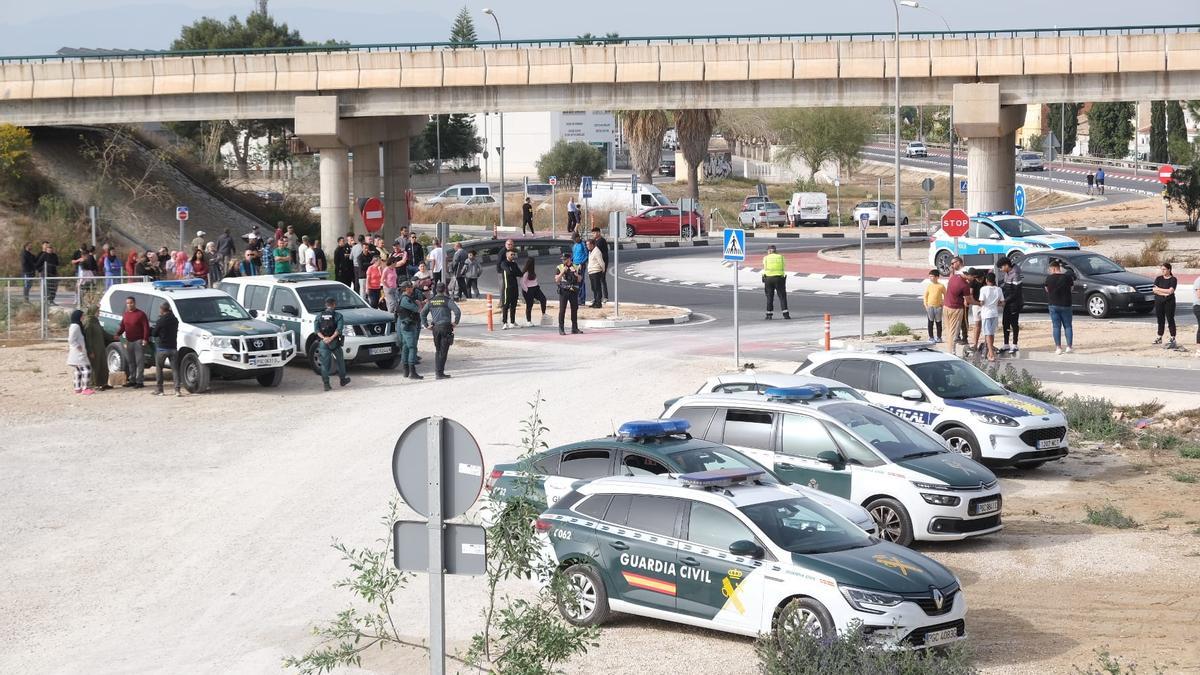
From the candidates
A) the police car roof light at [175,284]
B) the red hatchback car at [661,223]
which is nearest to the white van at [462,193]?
the red hatchback car at [661,223]

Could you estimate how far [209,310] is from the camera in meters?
25.7

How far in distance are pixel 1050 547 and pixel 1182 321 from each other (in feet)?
64.4

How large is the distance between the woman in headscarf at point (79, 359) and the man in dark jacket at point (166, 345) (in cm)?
115

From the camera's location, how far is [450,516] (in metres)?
8.06

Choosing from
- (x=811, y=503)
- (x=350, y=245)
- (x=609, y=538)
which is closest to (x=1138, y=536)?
(x=811, y=503)

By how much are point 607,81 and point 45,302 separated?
22295mm

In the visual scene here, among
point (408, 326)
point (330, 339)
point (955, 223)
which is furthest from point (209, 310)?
point (955, 223)

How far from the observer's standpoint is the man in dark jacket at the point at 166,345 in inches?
979

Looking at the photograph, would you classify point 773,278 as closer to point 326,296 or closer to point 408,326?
point 408,326

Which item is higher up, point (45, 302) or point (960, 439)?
point (45, 302)

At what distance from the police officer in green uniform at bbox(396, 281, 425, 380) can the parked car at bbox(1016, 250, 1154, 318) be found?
1424cm

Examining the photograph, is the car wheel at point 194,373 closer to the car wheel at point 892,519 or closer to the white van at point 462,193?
the car wheel at point 892,519

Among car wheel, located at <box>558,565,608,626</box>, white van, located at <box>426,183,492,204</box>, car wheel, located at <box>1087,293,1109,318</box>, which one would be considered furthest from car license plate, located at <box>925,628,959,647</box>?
white van, located at <box>426,183,492,204</box>

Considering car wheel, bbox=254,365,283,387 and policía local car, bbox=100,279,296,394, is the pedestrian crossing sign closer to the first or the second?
policía local car, bbox=100,279,296,394
